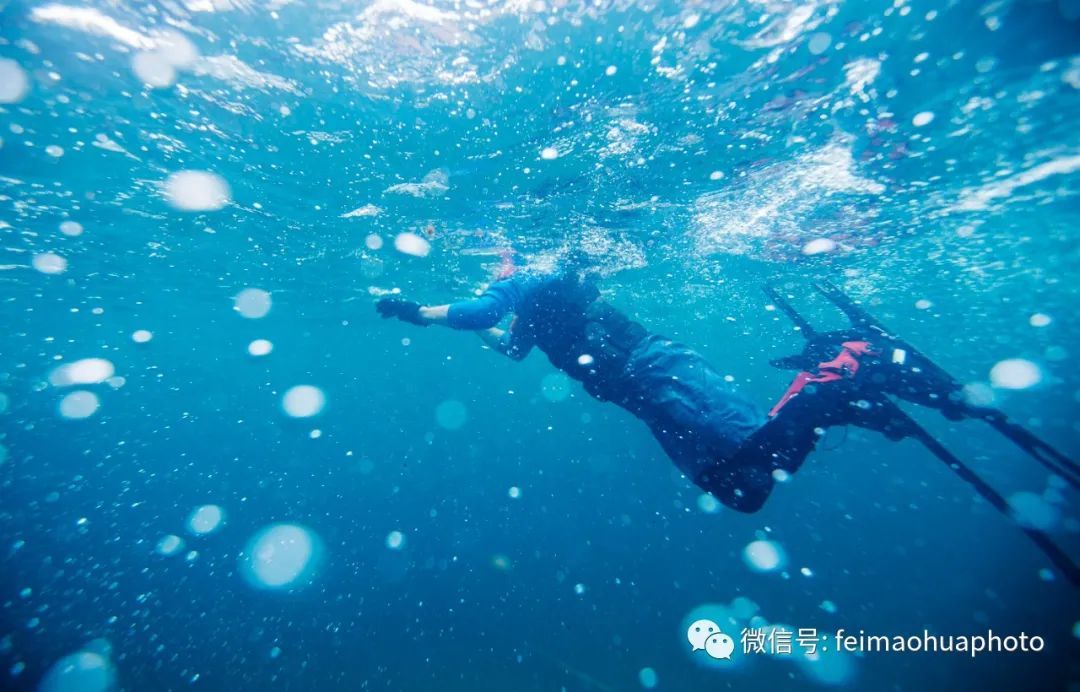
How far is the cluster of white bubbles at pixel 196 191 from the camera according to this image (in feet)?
38.8

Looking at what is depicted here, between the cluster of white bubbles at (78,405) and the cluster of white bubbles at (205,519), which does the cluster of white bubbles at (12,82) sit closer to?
the cluster of white bubbles at (205,519)

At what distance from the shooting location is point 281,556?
22.0m

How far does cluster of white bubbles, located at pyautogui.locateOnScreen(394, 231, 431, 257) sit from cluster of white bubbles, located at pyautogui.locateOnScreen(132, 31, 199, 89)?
8290 mm

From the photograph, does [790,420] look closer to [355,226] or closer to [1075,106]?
[1075,106]

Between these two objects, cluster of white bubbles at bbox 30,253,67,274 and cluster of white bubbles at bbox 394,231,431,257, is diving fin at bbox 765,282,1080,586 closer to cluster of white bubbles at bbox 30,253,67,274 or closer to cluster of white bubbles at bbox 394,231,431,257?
cluster of white bubbles at bbox 394,231,431,257

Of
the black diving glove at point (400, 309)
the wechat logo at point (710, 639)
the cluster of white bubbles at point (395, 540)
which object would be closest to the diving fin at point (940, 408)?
the black diving glove at point (400, 309)

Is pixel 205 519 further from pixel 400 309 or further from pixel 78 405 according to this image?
pixel 78 405

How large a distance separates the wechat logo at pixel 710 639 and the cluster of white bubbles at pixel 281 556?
48.3ft

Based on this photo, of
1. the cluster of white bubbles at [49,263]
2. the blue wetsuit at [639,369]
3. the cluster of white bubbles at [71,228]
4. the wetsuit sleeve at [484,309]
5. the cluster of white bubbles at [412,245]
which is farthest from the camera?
the cluster of white bubbles at [49,263]

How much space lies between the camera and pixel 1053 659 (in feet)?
40.8

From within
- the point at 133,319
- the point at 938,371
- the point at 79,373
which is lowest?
the point at 938,371

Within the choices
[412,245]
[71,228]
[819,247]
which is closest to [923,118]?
[819,247]

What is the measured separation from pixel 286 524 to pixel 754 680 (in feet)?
78.9

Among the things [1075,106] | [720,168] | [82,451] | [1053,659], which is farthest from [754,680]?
[82,451]
